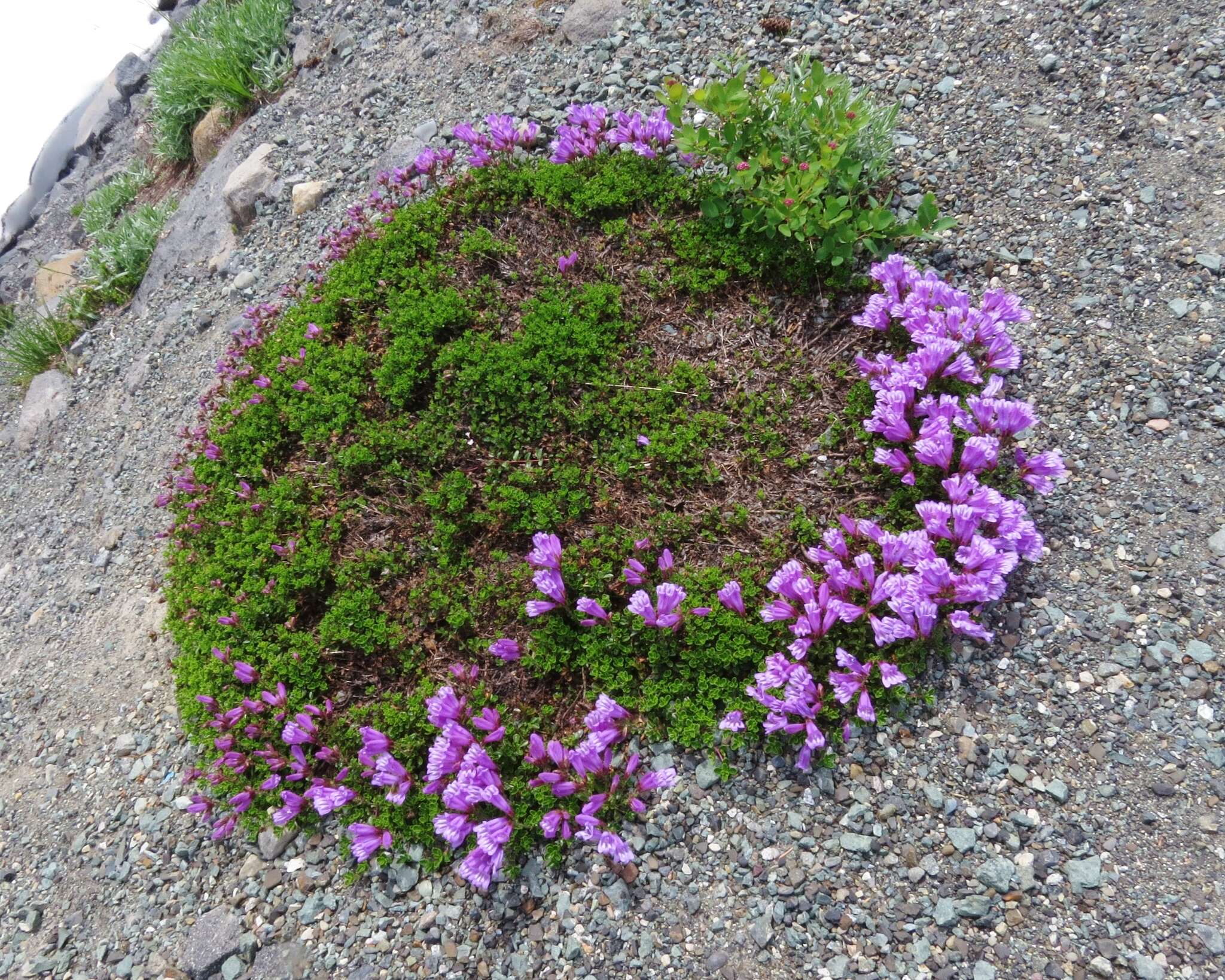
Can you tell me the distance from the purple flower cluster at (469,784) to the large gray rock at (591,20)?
5.36m

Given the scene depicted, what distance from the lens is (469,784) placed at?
3.56 metres

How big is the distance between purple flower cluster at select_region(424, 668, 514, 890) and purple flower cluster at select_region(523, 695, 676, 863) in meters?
0.18

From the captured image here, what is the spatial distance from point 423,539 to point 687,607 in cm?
156

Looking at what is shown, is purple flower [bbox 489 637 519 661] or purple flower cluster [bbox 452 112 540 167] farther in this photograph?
purple flower cluster [bbox 452 112 540 167]

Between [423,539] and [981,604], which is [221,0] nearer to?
[423,539]

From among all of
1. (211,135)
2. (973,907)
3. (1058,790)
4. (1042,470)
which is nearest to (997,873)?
(973,907)

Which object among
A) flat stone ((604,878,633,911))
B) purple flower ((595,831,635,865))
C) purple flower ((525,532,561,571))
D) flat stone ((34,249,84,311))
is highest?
flat stone ((34,249,84,311))

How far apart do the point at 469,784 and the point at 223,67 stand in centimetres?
834

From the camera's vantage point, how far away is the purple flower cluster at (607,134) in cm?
544

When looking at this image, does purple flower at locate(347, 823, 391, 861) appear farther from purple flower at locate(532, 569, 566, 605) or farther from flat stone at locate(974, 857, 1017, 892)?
flat stone at locate(974, 857, 1017, 892)

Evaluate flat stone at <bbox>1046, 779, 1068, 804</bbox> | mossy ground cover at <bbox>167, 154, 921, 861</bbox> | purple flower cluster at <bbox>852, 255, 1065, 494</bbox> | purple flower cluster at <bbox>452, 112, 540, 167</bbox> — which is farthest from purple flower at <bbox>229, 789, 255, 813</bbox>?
purple flower cluster at <bbox>452, 112, 540, 167</bbox>

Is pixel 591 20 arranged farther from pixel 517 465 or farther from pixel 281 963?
pixel 281 963

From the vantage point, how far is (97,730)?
4.96 metres

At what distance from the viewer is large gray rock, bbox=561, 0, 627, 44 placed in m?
6.55
